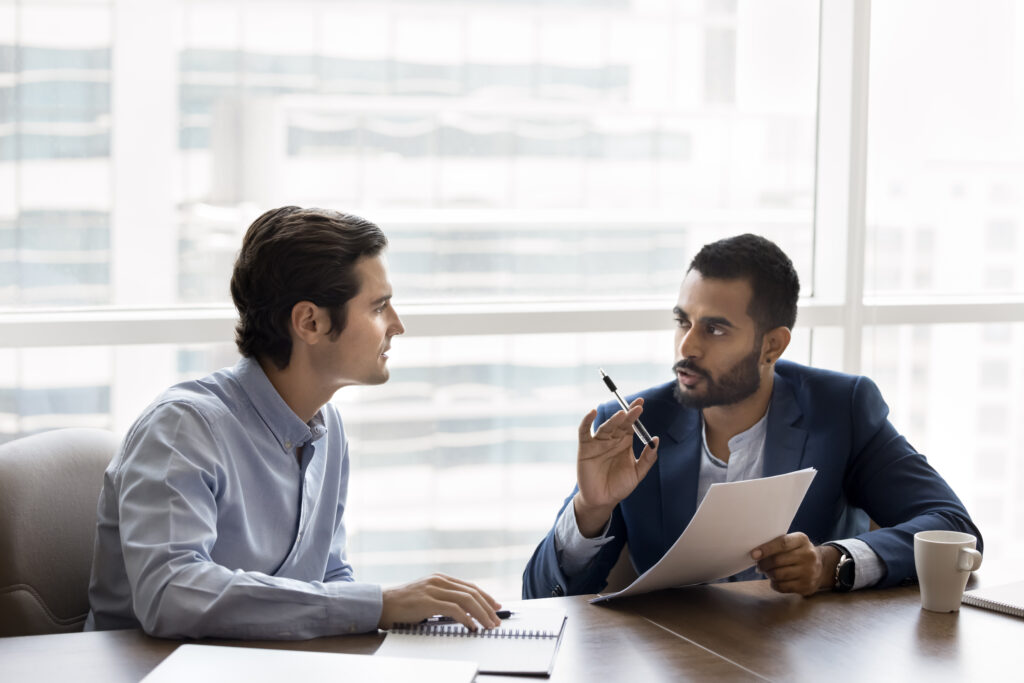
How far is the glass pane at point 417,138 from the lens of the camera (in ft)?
8.01

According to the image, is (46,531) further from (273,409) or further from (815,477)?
(815,477)

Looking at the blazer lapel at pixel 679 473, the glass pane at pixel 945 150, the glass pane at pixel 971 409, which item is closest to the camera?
the blazer lapel at pixel 679 473

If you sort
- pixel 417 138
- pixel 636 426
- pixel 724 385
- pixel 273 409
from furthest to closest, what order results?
1. pixel 417 138
2. pixel 724 385
3. pixel 636 426
4. pixel 273 409

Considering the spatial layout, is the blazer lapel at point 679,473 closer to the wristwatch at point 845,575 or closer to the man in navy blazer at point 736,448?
the man in navy blazer at point 736,448

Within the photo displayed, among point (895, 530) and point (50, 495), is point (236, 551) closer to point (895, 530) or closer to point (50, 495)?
point (50, 495)

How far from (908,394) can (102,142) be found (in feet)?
7.96

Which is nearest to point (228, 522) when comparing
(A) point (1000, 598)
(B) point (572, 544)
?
(B) point (572, 544)

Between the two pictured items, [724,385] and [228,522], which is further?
[724,385]

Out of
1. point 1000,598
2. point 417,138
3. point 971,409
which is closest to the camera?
point 1000,598

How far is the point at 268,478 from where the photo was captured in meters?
1.68

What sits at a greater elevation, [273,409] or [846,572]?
[273,409]

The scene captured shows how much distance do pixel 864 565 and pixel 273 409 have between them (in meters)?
0.99

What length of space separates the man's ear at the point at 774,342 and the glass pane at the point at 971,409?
1149 millimetres

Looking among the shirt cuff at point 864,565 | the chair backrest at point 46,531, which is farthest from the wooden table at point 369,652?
the shirt cuff at point 864,565
